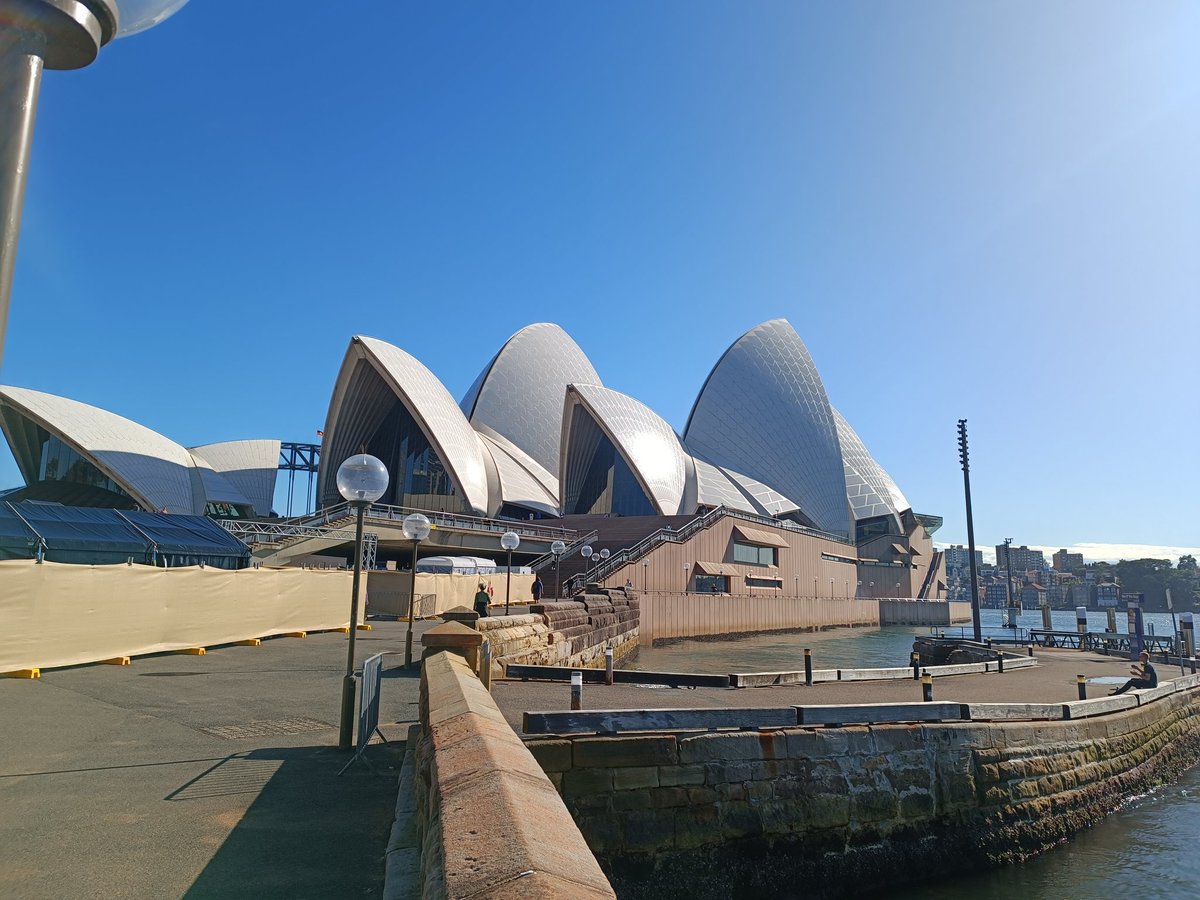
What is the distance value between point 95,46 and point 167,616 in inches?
522

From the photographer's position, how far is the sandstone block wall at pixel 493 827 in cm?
196

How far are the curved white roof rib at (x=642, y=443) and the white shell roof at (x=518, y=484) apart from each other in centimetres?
182

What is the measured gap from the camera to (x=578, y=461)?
56500 mm

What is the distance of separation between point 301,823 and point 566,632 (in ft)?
40.8

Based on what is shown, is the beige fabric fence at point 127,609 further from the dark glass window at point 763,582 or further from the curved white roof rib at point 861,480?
the curved white roof rib at point 861,480

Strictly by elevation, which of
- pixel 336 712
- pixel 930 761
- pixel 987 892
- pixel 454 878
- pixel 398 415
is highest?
pixel 398 415

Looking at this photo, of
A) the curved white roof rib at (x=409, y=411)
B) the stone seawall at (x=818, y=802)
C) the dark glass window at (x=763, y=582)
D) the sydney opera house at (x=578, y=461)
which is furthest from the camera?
the curved white roof rib at (x=409, y=411)

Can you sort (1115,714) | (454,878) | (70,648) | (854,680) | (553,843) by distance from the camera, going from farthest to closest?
1. (854,680)
2. (1115,714)
3. (70,648)
4. (553,843)
5. (454,878)

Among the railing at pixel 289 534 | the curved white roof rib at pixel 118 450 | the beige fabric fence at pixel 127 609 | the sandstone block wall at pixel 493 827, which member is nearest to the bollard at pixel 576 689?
the sandstone block wall at pixel 493 827

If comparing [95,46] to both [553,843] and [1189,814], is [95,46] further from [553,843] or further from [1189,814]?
[1189,814]

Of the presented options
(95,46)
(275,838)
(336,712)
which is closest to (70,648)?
(336,712)

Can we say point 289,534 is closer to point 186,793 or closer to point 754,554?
point 754,554

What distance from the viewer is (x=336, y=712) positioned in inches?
331

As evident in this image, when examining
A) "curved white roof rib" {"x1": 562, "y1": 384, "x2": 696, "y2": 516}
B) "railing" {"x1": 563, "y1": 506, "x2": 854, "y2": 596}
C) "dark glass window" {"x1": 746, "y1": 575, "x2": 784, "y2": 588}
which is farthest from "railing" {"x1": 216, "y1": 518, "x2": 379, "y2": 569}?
"curved white roof rib" {"x1": 562, "y1": 384, "x2": 696, "y2": 516}
